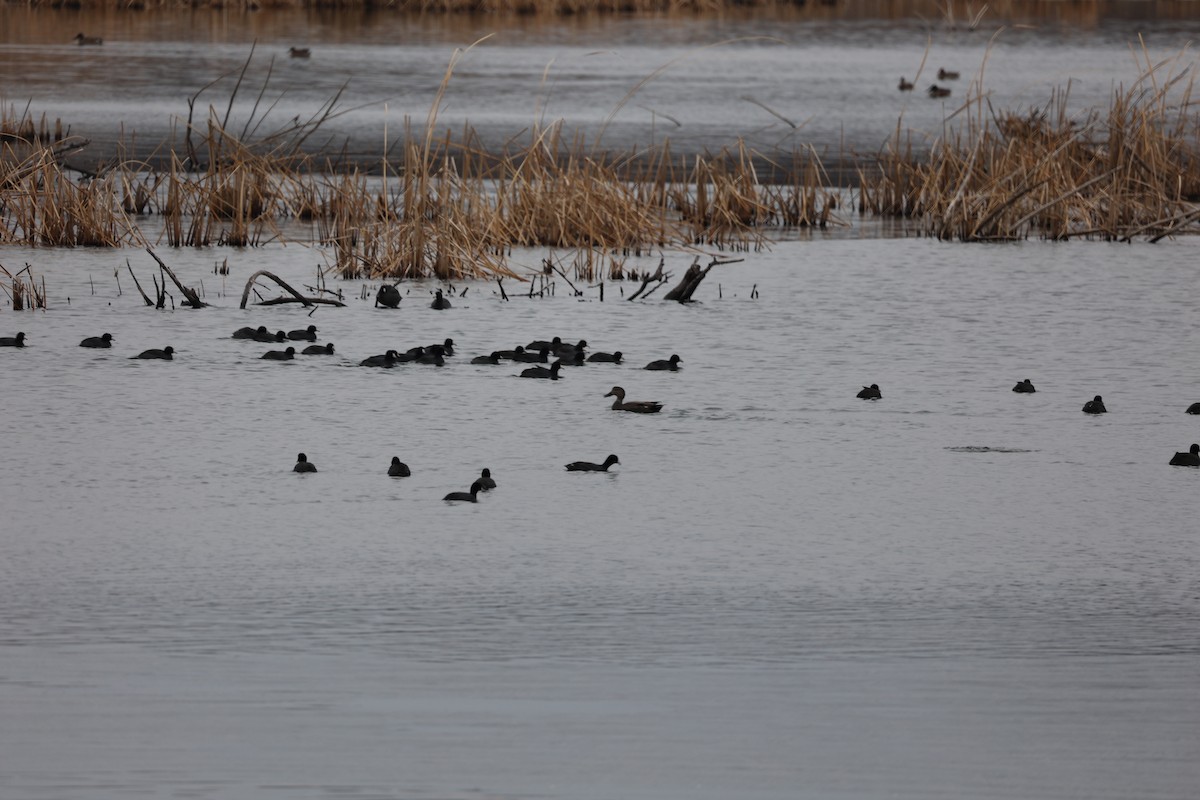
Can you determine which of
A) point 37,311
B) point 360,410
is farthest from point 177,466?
point 37,311

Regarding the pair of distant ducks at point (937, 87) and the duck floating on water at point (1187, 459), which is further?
the pair of distant ducks at point (937, 87)

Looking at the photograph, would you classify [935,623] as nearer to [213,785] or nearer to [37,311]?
[213,785]

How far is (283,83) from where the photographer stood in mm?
28703

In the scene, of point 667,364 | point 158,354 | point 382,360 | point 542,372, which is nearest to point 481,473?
point 542,372

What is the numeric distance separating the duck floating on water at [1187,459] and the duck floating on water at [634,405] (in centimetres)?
224

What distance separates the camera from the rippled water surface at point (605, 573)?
4.27 m

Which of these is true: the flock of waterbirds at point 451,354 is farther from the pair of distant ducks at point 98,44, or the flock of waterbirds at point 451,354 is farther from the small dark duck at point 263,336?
the pair of distant ducks at point 98,44

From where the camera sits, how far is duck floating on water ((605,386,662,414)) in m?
8.37

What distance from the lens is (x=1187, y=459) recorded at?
730 cm

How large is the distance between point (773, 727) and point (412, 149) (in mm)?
8893

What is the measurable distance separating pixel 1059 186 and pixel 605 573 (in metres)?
10.8

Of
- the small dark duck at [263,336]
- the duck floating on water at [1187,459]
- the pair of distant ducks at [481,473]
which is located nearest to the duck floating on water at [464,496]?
the pair of distant ducks at [481,473]

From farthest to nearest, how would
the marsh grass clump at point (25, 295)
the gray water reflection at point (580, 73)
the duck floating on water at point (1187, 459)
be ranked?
the gray water reflection at point (580, 73) → the marsh grass clump at point (25, 295) → the duck floating on water at point (1187, 459)

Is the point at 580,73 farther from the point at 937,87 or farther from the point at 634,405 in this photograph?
the point at 634,405
